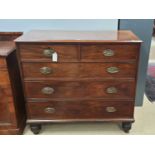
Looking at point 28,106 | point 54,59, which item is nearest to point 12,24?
point 54,59

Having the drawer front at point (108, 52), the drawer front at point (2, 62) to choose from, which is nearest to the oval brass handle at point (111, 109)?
the drawer front at point (108, 52)

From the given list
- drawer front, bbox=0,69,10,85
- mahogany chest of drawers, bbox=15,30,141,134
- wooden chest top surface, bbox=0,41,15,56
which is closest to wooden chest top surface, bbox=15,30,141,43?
mahogany chest of drawers, bbox=15,30,141,134

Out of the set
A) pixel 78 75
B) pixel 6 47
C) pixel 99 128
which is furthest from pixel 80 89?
pixel 6 47

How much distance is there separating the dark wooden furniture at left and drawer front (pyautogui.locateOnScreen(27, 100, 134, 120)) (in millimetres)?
126

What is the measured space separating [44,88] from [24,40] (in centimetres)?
41

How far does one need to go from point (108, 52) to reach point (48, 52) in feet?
1.46

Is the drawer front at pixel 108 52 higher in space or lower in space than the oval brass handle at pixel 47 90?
higher

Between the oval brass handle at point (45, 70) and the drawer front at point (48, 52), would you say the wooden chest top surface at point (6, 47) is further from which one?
the oval brass handle at point (45, 70)

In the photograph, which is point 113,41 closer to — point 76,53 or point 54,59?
point 76,53

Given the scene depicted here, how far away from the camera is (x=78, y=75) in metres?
1.52

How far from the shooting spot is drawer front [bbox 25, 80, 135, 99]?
155 cm

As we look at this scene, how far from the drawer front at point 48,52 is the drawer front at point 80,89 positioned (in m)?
0.20

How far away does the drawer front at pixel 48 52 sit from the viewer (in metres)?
1.42

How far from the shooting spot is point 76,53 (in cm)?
144
